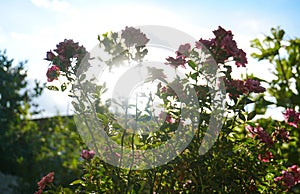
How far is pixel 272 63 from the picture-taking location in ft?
6.47

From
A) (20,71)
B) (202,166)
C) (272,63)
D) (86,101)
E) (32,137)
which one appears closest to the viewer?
(272,63)

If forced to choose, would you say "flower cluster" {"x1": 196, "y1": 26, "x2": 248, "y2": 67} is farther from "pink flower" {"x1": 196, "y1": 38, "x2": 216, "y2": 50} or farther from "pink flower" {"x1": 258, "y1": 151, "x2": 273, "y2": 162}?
"pink flower" {"x1": 258, "y1": 151, "x2": 273, "y2": 162}

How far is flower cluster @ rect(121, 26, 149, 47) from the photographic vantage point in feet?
11.1

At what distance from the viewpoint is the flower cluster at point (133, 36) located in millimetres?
3369

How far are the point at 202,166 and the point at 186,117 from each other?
0.36m

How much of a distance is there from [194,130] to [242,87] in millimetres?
454

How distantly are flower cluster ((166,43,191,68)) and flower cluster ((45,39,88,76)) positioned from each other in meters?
0.66

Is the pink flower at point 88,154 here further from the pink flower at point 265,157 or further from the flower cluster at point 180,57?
the pink flower at point 265,157

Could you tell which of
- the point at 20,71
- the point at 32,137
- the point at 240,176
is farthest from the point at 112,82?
the point at 20,71

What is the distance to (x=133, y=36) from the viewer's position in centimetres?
338

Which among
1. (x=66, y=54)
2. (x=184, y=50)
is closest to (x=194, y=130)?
(x=184, y=50)

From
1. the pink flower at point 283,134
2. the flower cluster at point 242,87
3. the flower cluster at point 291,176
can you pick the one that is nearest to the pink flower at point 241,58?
the flower cluster at point 242,87

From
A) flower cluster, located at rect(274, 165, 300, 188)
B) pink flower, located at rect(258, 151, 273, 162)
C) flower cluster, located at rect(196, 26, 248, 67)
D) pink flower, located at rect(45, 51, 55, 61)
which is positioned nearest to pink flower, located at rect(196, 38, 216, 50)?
flower cluster, located at rect(196, 26, 248, 67)

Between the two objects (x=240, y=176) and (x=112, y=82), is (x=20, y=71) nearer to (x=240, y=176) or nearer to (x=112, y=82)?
(x=112, y=82)
